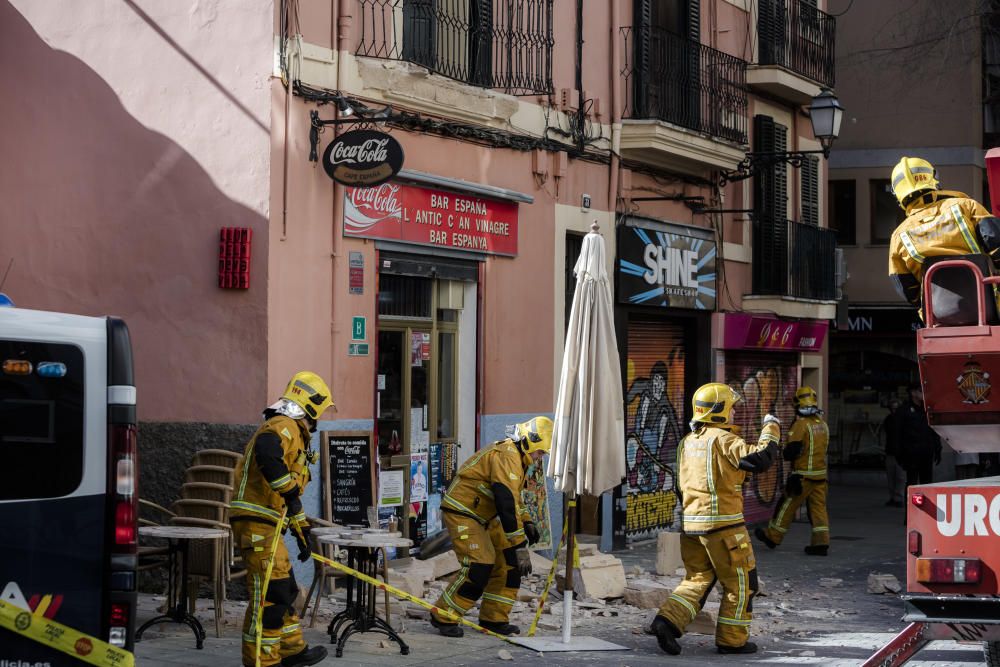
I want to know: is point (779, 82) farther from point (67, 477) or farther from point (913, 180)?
point (67, 477)

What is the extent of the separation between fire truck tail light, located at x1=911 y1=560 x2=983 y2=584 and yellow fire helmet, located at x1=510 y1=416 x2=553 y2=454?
175 inches

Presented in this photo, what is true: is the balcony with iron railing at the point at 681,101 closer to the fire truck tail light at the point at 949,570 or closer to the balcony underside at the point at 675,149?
the balcony underside at the point at 675,149

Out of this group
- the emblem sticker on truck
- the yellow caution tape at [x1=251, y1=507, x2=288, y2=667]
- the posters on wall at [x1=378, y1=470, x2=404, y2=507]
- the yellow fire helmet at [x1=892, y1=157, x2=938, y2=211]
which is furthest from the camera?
the posters on wall at [x1=378, y1=470, x2=404, y2=507]

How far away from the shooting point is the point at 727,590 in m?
10.5

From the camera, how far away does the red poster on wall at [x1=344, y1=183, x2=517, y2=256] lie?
42.5 ft

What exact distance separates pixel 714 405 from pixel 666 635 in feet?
5.47

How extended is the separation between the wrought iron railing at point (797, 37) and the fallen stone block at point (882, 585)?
8675mm

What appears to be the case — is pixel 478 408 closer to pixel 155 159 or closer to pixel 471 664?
pixel 155 159

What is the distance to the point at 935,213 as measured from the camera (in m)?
7.91

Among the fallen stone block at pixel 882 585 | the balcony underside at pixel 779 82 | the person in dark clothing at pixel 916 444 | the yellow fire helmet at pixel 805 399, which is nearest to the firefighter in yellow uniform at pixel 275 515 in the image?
the fallen stone block at pixel 882 585

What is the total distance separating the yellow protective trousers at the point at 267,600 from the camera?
890 cm

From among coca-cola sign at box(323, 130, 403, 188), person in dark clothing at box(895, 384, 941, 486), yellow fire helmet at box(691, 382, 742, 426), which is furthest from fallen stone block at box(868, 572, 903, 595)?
person in dark clothing at box(895, 384, 941, 486)

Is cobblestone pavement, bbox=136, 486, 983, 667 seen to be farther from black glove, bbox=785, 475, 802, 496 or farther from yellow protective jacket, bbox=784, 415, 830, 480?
yellow protective jacket, bbox=784, 415, 830, 480

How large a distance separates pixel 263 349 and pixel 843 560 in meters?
7.74
